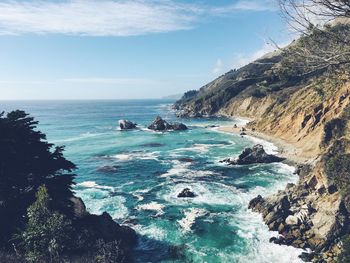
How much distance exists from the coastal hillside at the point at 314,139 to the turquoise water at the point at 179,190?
2577mm

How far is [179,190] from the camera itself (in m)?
55.5

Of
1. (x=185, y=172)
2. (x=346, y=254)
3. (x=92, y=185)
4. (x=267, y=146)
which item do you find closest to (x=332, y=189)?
(x=346, y=254)

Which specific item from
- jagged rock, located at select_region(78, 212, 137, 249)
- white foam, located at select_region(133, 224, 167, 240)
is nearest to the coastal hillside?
white foam, located at select_region(133, 224, 167, 240)

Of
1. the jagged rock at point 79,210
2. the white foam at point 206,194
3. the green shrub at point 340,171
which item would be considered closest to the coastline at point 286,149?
the white foam at point 206,194

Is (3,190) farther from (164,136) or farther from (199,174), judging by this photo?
(164,136)

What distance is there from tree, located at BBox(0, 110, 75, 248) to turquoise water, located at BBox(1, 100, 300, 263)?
10.3 m

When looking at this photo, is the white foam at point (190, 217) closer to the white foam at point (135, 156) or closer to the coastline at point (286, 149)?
the coastline at point (286, 149)

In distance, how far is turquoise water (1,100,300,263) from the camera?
36.8 meters

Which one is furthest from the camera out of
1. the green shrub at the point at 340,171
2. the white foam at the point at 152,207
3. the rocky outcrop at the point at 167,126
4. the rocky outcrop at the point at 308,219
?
the rocky outcrop at the point at 167,126

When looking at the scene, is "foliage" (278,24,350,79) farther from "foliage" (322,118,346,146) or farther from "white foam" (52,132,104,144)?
"white foam" (52,132,104,144)

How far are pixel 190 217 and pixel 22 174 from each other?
20202 millimetres

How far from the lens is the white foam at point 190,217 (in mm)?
42188

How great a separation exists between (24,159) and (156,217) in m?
17.9

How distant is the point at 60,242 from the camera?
→ 28.4m
